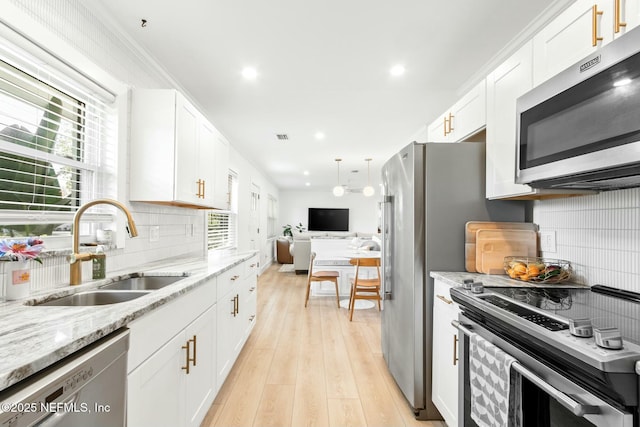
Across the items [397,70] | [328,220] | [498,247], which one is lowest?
[498,247]

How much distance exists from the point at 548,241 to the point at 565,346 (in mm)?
1204

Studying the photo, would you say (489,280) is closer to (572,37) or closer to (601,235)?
(601,235)

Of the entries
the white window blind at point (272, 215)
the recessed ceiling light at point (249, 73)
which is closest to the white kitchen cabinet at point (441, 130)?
the recessed ceiling light at point (249, 73)

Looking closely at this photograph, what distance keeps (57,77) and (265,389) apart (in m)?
2.31

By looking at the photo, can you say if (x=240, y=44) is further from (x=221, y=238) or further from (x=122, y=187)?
(x=221, y=238)

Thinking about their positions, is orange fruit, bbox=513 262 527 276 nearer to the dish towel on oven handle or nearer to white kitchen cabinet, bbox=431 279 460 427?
white kitchen cabinet, bbox=431 279 460 427

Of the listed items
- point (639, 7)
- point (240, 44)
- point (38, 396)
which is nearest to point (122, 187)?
point (240, 44)

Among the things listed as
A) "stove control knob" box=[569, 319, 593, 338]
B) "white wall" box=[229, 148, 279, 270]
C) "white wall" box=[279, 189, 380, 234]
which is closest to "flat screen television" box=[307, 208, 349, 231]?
"white wall" box=[279, 189, 380, 234]

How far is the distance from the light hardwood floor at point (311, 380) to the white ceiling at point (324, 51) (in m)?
2.50

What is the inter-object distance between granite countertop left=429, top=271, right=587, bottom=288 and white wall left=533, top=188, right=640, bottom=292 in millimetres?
139

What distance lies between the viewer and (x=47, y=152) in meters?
1.55

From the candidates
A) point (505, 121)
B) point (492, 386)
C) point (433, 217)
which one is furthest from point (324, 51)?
point (492, 386)

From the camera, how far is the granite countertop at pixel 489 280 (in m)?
1.55

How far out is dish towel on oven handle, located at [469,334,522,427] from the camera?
3.44ft
